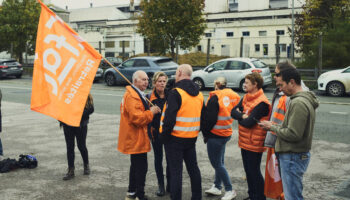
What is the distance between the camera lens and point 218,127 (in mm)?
4859

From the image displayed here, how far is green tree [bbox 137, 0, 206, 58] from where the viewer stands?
93.2 ft

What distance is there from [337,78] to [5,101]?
13.8m

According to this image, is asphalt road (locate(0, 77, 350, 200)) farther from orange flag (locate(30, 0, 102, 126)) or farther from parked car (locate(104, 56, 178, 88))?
parked car (locate(104, 56, 178, 88))

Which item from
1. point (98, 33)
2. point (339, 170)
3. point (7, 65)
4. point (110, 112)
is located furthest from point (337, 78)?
point (98, 33)

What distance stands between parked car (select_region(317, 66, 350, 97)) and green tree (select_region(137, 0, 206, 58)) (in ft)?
45.9

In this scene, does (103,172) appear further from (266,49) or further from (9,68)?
(9,68)

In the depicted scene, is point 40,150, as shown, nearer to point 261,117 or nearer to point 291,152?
point 261,117

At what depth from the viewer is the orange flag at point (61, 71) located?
4.70 meters

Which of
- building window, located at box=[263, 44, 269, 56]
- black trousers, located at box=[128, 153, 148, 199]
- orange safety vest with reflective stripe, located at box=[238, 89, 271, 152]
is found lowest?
black trousers, located at box=[128, 153, 148, 199]

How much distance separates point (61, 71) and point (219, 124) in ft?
6.84

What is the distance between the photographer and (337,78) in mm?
15789

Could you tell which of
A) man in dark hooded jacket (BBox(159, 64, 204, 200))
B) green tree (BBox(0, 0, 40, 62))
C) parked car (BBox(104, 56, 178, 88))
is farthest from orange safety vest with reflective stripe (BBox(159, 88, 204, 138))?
green tree (BBox(0, 0, 40, 62))

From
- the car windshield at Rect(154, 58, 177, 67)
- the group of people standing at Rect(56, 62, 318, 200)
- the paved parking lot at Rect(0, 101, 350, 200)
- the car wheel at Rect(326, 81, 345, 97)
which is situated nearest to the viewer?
the group of people standing at Rect(56, 62, 318, 200)

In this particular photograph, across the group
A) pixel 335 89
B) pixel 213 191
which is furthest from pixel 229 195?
pixel 335 89
